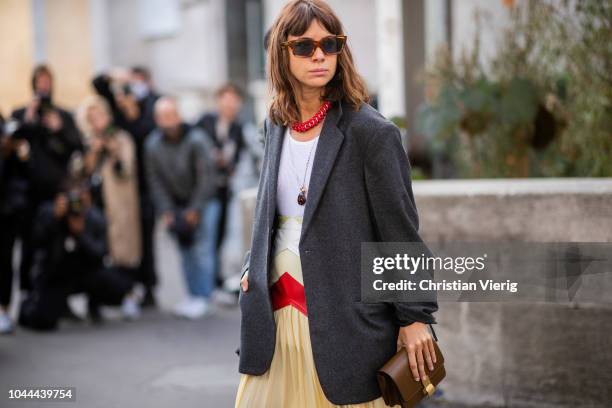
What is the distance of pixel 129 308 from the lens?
27.5ft

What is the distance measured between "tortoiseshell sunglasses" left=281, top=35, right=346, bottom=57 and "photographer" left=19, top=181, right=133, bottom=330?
17.8ft

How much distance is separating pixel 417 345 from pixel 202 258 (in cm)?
586

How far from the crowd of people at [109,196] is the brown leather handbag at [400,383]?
552 centimetres

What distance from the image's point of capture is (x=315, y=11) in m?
2.97

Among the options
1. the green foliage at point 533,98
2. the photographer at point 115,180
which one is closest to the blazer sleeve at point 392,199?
the green foliage at point 533,98

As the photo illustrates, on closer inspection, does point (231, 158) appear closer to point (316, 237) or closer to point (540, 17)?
point (540, 17)

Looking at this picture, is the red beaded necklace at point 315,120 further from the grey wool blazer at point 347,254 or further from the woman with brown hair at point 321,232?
the grey wool blazer at point 347,254

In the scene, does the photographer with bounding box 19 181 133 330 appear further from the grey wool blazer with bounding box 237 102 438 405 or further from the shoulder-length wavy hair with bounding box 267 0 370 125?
the grey wool blazer with bounding box 237 102 438 405

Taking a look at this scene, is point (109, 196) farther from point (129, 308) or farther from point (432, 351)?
point (432, 351)

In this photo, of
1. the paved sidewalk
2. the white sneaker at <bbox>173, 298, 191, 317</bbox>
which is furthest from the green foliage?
the white sneaker at <bbox>173, 298, 191, 317</bbox>

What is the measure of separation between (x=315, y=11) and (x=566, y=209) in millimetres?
2098

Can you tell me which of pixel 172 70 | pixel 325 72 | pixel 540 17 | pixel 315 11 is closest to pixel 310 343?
pixel 325 72

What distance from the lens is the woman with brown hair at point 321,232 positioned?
9.40 feet
